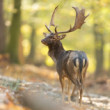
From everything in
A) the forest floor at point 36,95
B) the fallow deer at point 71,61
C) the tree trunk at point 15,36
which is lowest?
the forest floor at point 36,95

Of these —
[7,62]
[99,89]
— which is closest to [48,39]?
[99,89]

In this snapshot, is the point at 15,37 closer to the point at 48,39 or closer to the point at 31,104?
the point at 48,39

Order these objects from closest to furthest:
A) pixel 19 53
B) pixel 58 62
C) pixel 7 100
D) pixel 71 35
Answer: pixel 7 100
pixel 58 62
pixel 19 53
pixel 71 35

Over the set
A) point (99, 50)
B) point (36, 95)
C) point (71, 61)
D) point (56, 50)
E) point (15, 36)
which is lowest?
point (36, 95)

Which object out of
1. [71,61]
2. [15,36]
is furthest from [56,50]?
[15,36]

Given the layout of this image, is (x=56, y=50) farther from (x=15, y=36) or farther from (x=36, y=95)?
(x=15, y=36)

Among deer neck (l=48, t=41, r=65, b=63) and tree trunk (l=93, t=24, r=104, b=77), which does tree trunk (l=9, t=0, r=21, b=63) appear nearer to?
tree trunk (l=93, t=24, r=104, b=77)

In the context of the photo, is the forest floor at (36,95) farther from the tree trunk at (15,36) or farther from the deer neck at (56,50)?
the deer neck at (56,50)

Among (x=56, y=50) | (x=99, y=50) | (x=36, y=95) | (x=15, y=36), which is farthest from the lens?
(x=99, y=50)

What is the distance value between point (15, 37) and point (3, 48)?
95cm

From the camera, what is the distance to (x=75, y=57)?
6.97m

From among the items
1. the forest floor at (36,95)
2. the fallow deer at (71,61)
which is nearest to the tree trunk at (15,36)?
the forest floor at (36,95)

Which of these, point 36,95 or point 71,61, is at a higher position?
point 71,61

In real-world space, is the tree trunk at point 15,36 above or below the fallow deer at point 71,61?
above
